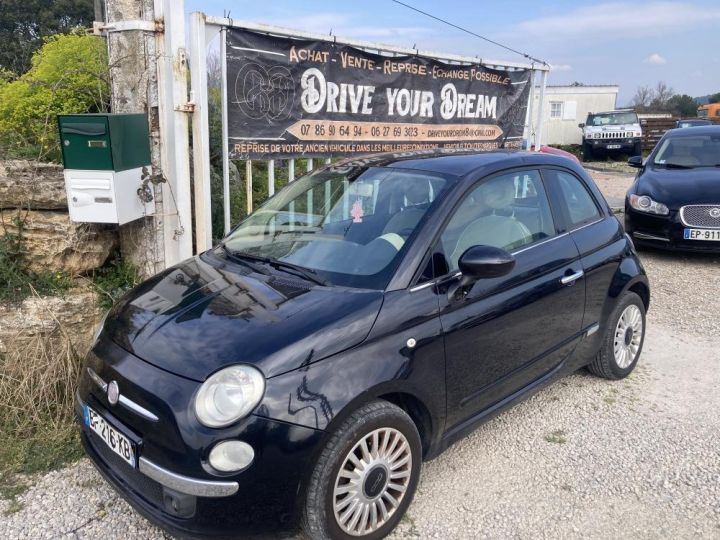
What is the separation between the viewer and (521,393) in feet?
11.2

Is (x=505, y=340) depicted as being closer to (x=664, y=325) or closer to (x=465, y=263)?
(x=465, y=263)

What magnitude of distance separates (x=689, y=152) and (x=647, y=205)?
59.3 inches

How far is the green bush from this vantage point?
4.84 meters

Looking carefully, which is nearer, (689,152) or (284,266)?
(284,266)

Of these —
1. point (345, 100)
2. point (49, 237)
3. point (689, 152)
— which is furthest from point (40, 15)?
point (689, 152)

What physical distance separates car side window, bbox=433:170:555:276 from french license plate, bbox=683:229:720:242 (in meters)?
4.44

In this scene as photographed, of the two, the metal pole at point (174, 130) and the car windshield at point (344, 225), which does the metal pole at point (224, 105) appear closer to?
the metal pole at point (174, 130)

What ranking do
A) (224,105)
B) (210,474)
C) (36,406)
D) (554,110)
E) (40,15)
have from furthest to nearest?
1. (554,110)
2. (40,15)
3. (224,105)
4. (36,406)
5. (210,474)

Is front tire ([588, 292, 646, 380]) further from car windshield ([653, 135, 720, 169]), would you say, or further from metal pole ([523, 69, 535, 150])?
car windshield ([653, 135, 720, 169])

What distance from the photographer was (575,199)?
403cm

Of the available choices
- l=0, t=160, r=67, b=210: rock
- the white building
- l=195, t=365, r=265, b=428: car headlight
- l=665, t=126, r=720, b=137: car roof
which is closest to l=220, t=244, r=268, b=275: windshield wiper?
l=195, t=365, r=265, b=428: car headlight

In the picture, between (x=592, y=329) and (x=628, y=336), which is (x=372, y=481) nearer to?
(x=592, y=329)

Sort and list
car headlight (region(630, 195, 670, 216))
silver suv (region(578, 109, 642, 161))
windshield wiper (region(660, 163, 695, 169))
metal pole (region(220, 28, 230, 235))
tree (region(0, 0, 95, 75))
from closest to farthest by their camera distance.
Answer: metal pole (region(220, 28, 230, 235)) < car headlight (region(630, 195, 670, 216)) < windshield wiper (region(660, 163, 695, 169)) < tree (region(0, 0, 95, 75)) < silver suv (region(578, 109, 642, 161))

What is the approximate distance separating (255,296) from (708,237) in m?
6.38
